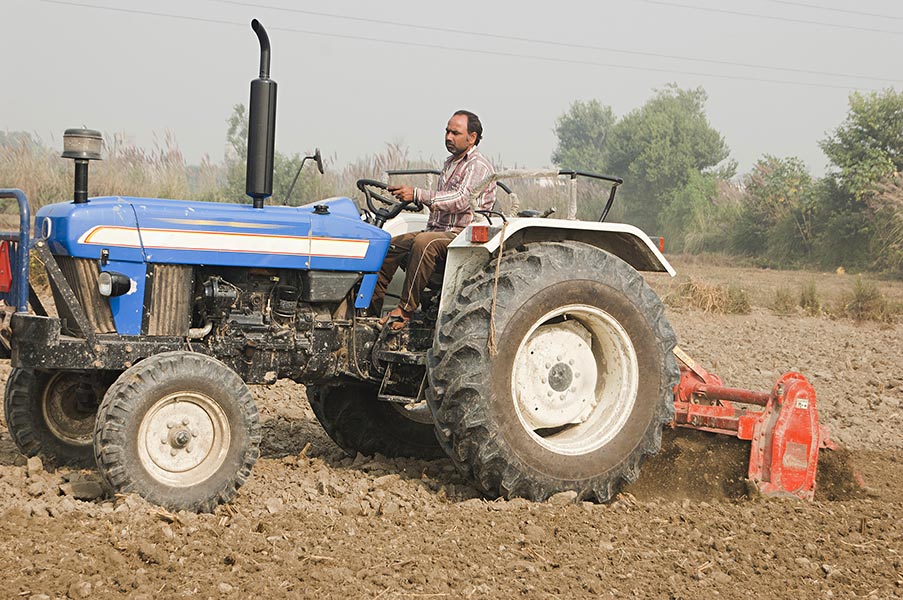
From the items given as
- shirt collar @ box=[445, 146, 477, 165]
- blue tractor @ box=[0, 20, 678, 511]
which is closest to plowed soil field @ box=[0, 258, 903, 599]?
blue tractor @ box=[0, 20, 678, 511]

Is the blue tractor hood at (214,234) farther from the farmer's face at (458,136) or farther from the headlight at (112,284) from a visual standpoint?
the farmer's face at (458,136)

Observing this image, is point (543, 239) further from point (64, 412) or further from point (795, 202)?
point (795, 202)

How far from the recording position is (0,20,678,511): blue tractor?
4867 mm

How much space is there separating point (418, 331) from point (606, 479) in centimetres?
129

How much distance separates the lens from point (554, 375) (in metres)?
5.61

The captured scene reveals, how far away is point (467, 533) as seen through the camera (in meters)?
4.57

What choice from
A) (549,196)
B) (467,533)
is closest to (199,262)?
(467,533)

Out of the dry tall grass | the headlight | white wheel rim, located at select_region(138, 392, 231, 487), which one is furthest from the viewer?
the dry tall grass

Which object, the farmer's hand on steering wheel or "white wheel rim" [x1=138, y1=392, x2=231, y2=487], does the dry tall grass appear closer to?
the farmer's hand on steering wheel

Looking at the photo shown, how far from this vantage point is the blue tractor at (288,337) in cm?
487

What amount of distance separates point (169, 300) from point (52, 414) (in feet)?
3.44

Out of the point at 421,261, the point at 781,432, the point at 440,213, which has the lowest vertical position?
the point at 781,432

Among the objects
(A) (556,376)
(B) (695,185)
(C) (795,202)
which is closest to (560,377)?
(A) (556,376)

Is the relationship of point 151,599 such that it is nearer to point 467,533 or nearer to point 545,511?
point 467,533
